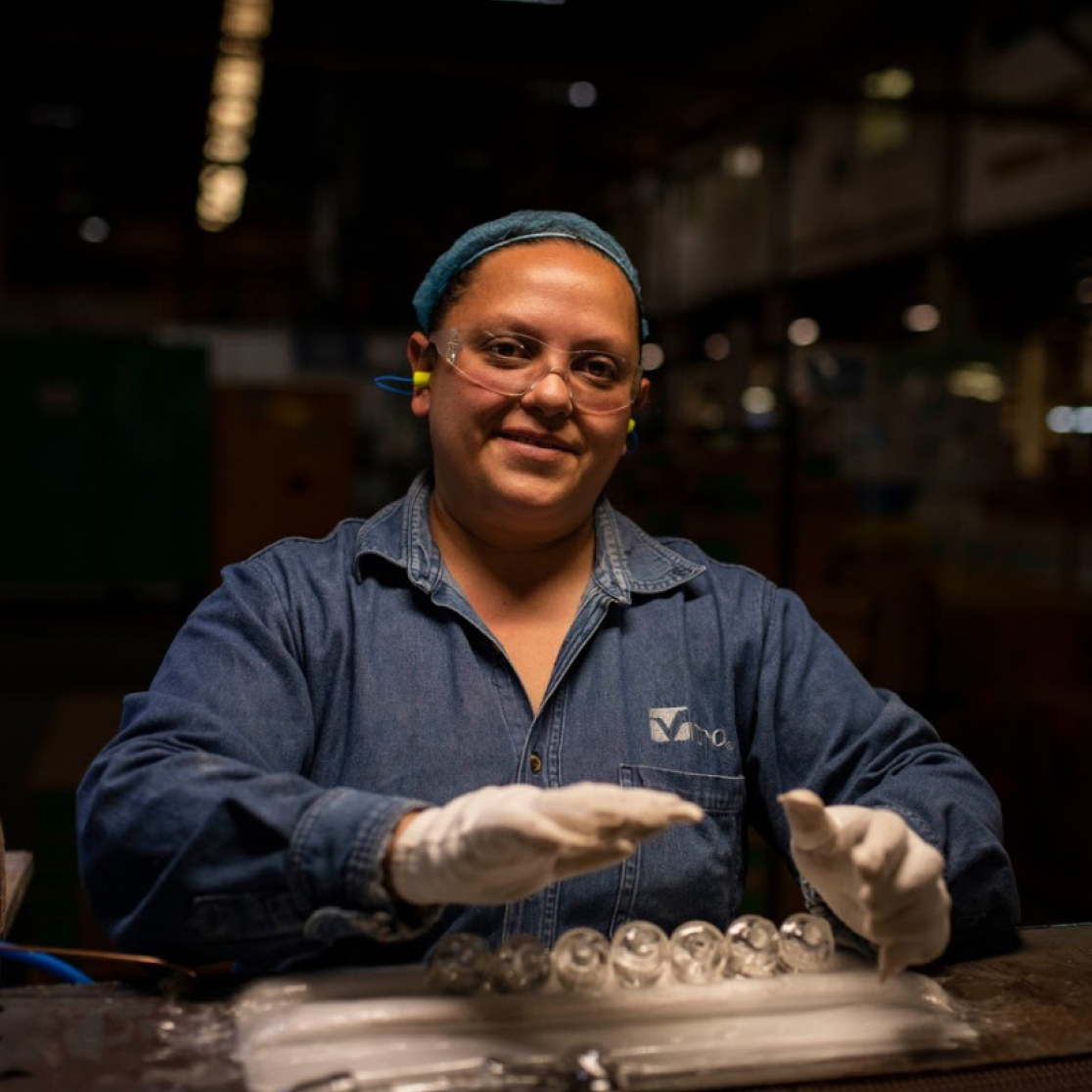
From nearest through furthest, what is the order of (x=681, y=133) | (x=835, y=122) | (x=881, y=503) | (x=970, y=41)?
1. (x=881, y=503)
2. (x=970, y=41)
3. (x=681, y=133)
4. (x=835, y=122)

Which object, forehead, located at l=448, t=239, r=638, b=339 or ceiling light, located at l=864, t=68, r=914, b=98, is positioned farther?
ceiling light, located at l=864, t=68, r=914, b=98

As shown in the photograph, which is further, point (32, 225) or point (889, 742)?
point (32, 225)

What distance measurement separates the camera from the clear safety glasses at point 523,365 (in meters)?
1.65

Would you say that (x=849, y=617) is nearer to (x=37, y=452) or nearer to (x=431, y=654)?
(x=431, y=654)

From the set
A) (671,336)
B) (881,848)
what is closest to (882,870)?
(881,848)

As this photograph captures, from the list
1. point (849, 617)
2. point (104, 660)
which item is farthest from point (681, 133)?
point (849, 617)

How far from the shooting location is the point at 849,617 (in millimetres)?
3791

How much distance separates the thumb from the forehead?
740 millimetres

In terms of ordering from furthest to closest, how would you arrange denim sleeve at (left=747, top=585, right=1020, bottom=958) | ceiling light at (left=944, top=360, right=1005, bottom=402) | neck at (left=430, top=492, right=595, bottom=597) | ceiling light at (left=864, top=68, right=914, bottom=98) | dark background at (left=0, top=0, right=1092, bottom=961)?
ceiling light at (left=864, top=68, right=914, bottom=98)
ceiling light at (left=944, top=360, right=1005, bottom=402)
dark background at (left=0, top=0, right=1092, bottom=961)
neck at (left=430, top=492, right=595, bottom=597)
denim sleeve at (left=747, top=585, right=1020, bottom=958)

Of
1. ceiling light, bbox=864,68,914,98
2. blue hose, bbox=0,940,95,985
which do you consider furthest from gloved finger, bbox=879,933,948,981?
ceiling light, bbox=864,68,914,98

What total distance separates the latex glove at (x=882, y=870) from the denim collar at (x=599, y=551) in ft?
1.84

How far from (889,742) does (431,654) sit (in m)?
0.63

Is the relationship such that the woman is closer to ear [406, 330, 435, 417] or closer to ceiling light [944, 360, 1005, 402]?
ear [406, 330, 435, 417]

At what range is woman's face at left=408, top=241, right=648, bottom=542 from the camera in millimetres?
1652
